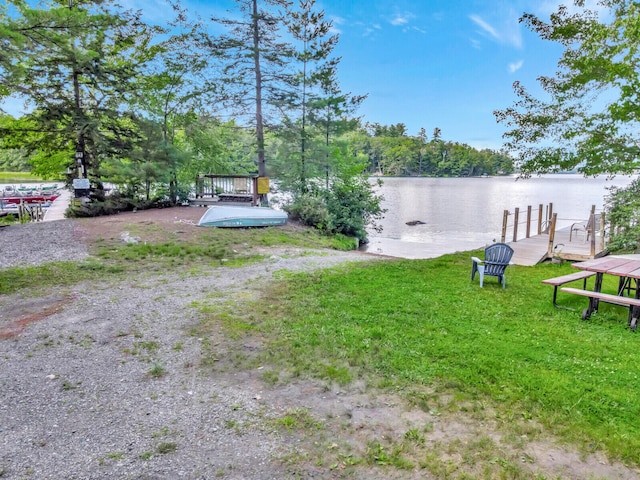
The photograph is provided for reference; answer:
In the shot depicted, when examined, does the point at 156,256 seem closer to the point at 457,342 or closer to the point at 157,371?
the point at 157,371

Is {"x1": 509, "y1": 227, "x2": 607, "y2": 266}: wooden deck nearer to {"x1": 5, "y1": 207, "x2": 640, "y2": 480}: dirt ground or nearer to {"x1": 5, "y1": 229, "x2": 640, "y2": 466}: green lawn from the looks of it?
{"x1": 5, "y1": 229, "x2": 640, "y2": 466}: green lawn

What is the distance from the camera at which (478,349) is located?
3752mm

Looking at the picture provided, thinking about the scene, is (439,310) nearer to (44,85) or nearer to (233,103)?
(233,103)

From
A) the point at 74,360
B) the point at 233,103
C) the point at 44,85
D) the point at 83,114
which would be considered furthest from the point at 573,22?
the point at 44,85

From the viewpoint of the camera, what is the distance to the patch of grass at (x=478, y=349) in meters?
2.73

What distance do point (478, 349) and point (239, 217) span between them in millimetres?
9262

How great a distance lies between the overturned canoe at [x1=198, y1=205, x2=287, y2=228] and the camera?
1157cm

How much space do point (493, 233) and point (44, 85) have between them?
20128mm

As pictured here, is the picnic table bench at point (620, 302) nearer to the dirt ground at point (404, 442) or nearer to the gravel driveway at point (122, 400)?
the dirt ground at point (404, 442)

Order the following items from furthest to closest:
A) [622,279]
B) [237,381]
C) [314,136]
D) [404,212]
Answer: [404,212], [314,136], [622,279], [237,381]

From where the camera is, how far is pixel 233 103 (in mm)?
15312

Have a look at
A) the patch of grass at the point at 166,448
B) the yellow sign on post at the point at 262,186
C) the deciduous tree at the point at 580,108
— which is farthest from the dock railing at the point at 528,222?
the patch of grass at the point at 166,448

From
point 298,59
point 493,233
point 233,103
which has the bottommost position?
point 493,233

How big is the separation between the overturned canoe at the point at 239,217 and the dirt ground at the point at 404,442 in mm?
8681
